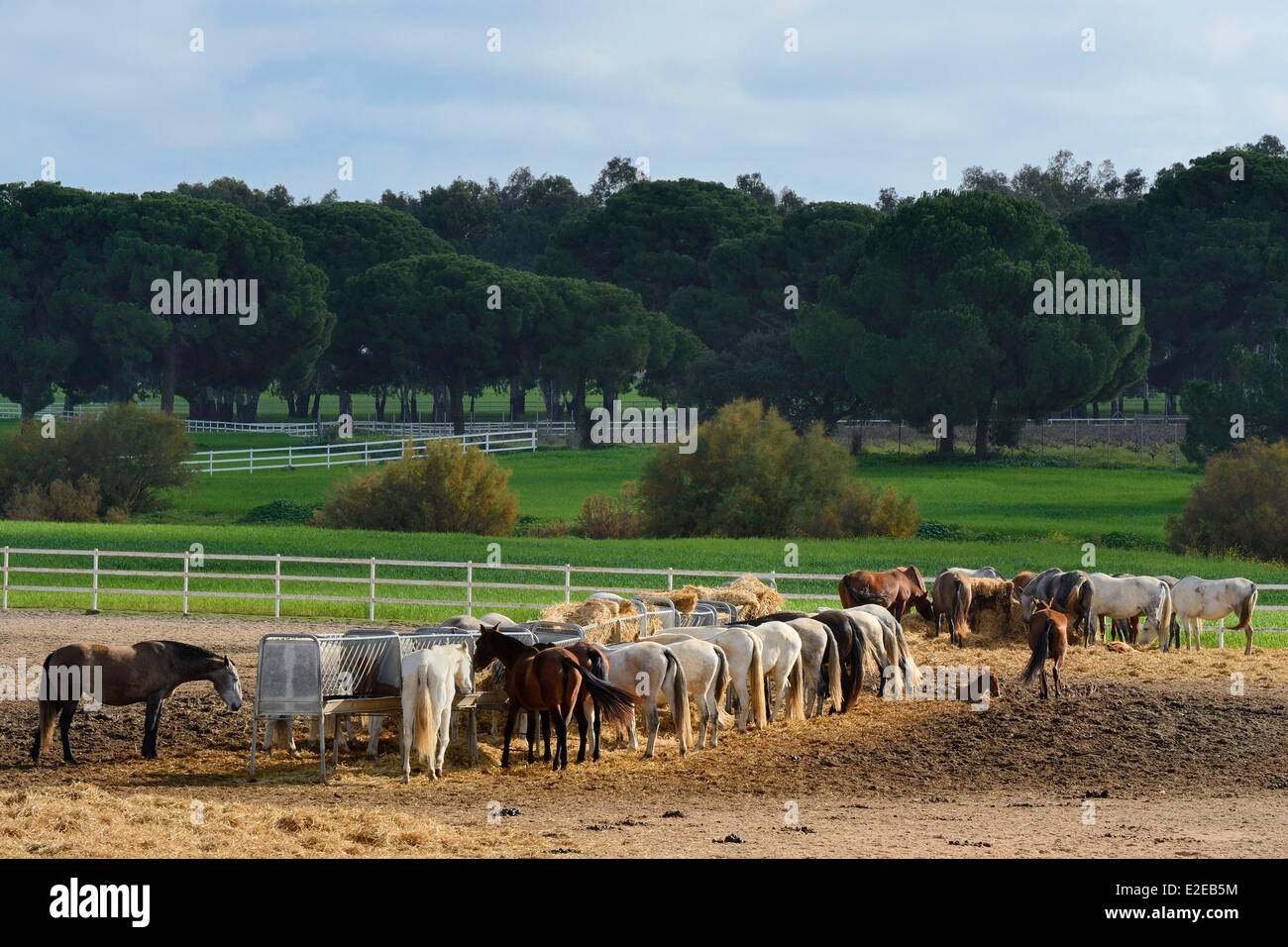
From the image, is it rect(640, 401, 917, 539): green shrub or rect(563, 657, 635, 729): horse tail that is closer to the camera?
rect(563, 657, 635, 729): horse tail

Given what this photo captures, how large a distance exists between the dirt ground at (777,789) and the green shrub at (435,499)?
22669 mm

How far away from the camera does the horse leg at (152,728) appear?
1419 cm

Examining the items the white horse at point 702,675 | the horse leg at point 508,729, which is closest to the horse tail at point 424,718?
the horse leg at point 508,729

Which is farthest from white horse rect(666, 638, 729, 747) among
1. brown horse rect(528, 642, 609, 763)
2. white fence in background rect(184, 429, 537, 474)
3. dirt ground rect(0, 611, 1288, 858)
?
white fence in background rect(184, 429, 537, 474)

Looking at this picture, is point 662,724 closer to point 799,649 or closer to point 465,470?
point 799,649

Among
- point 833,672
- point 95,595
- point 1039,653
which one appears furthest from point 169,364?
point 1039,653

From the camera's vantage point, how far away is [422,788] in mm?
12742

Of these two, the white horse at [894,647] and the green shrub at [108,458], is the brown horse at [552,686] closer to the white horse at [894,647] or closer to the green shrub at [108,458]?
the white horse at [894,647]

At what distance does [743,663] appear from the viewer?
15.1 meters

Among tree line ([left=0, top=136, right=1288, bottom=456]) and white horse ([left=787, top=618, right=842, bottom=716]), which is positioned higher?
tree line ([left=0, top=136, right=1288, bottom=456])

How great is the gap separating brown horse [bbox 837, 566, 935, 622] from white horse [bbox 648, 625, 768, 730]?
5680 millimetres

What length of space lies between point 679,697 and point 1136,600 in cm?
860

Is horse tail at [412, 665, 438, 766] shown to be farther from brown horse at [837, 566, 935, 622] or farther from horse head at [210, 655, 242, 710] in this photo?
brown horse at [837, 566, 935, 622]

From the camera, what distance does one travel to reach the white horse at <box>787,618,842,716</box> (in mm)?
16047
